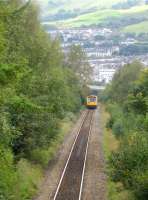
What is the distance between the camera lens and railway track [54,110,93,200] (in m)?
29.5

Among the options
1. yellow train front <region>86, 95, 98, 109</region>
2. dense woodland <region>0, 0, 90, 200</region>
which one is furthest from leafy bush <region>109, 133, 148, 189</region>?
yellow train front <region>86, 95, 98, 109</region>

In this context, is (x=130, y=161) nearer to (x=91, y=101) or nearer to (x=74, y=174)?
(x=74, y=174)

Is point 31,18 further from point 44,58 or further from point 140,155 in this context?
point 140,155

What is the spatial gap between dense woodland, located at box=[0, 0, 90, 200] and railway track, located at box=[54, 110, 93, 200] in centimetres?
147

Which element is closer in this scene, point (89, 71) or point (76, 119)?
point (76, 119)

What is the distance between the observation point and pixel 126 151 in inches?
1097

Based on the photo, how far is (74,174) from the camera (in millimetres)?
35094

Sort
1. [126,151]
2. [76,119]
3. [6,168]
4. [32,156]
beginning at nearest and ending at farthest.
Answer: [6,168] < [126,151] < [32,156] < [76,119]

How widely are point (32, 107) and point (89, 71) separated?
84.3m

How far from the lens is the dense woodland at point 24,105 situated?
24062 mm

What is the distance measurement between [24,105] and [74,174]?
9.04 m

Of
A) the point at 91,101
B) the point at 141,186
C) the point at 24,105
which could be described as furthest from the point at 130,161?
the point at 91,101

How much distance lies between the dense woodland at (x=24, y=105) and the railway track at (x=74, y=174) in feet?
4.81

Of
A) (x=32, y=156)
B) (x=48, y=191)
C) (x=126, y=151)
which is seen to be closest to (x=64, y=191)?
(x=48, y=191)
